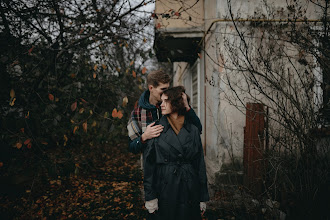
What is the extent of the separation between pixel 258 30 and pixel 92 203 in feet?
15.9

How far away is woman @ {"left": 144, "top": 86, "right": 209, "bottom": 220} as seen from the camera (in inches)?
78.1

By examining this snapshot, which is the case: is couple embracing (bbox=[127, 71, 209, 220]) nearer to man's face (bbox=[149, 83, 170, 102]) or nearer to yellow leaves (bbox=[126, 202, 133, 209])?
man's face (bbox=[149, 83, 170, 102])

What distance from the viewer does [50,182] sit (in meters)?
4.73

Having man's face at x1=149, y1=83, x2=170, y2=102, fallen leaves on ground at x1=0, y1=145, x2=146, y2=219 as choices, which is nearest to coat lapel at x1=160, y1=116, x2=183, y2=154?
man's face at x1=149, y1=83, x2=170, y2=102

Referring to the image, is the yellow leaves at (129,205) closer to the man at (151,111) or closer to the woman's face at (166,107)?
the man at (151,111)

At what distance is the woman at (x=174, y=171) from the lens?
1.98m

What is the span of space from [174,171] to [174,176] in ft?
0.16

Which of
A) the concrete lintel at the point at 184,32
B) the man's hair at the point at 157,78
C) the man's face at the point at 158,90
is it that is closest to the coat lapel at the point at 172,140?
the man's face at the point at 158,90

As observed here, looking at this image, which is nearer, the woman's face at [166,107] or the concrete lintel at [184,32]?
the woman's face at [166,107]

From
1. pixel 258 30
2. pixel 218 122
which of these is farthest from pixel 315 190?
pixel 258 30

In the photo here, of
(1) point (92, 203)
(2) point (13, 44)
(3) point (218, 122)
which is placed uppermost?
(2) point (13, 44)

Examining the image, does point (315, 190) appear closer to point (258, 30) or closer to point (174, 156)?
point (174, 156)

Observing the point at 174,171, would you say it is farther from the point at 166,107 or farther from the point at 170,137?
the point at 166,107

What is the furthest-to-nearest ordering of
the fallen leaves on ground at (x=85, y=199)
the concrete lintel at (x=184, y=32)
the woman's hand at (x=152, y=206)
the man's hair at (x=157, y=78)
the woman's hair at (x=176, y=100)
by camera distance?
the concrete lintel at (x=184, y=32), the fallen leaves on ground at (x=85, y=199), the man's hair at (x=157, y=78), the woman's hair at (x=176, y=100), the woman's hand at (x=152, y=206)
